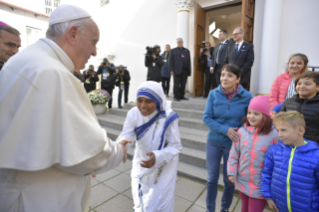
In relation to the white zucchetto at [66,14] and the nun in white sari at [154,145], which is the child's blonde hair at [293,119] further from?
the white zucchetto at [66,14]

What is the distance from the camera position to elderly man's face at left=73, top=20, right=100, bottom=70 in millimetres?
1106

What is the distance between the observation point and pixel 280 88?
2.94 metres

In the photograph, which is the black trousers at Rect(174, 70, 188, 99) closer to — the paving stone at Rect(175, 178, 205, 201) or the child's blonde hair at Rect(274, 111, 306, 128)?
the paving stone at Rect(175, 178, 205, 201)

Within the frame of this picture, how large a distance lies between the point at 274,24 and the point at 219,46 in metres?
1.69

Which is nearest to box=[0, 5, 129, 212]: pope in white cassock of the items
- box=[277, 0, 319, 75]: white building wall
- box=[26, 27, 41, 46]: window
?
box=[277, 0, 319, 75]: white building wall

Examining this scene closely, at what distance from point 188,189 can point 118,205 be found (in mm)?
1124

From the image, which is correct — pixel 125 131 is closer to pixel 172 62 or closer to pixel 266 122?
pixel 266 122

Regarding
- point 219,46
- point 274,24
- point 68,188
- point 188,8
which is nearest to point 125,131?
point 68,188

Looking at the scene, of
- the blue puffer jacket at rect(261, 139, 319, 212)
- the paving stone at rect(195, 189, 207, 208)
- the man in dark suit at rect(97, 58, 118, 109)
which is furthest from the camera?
the man in dark suit at rect(97, 58, 118, 109)

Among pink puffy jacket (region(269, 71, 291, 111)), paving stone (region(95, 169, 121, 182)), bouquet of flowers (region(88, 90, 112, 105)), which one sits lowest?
paving stone (region(95, 169, 121, 182))

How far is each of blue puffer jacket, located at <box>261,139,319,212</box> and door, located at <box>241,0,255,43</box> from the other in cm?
497

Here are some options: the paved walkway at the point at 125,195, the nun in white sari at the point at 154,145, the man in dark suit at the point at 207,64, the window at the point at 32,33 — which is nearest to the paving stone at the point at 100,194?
the paved walkway at the point at 125,195

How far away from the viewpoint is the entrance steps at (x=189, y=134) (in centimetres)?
348

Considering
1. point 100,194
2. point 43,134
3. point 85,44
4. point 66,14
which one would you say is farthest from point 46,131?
point 100,194
